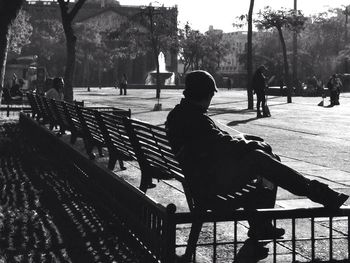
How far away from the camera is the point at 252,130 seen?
17406 millimetres

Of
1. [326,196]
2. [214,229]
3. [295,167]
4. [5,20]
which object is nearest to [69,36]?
[5,20]

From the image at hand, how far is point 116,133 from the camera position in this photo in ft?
25.3

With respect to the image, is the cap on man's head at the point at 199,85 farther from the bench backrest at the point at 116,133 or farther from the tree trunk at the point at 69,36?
the tree trunk at the point at 69,36

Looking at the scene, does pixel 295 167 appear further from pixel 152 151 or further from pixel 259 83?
pixel 259 83

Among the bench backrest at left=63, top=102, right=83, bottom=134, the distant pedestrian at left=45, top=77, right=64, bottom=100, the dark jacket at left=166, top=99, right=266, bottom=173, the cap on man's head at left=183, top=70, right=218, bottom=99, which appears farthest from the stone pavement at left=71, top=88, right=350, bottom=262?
the distant pedestrian at left=45, top=77, right=64, bottom=100

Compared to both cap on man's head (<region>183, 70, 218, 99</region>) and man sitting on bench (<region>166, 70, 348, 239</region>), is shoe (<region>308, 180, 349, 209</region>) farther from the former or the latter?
cap on man's head (<region>183, 70, 218, 99</region>)

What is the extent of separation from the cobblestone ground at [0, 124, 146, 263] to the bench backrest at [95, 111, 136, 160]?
663 mm

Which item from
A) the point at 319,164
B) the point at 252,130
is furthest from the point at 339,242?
the point at 252,130

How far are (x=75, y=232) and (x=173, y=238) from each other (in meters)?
2.23

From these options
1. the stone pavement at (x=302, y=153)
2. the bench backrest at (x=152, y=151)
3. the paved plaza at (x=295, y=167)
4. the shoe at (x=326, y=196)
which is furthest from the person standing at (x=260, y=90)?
the shoe at (x=326, y=196)

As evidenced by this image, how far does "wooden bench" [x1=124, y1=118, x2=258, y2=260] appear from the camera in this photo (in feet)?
14.0

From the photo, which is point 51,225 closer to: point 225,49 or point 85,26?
point 85,26

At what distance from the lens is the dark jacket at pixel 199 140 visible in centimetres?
439

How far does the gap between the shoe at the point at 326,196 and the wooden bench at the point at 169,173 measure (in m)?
0.57
